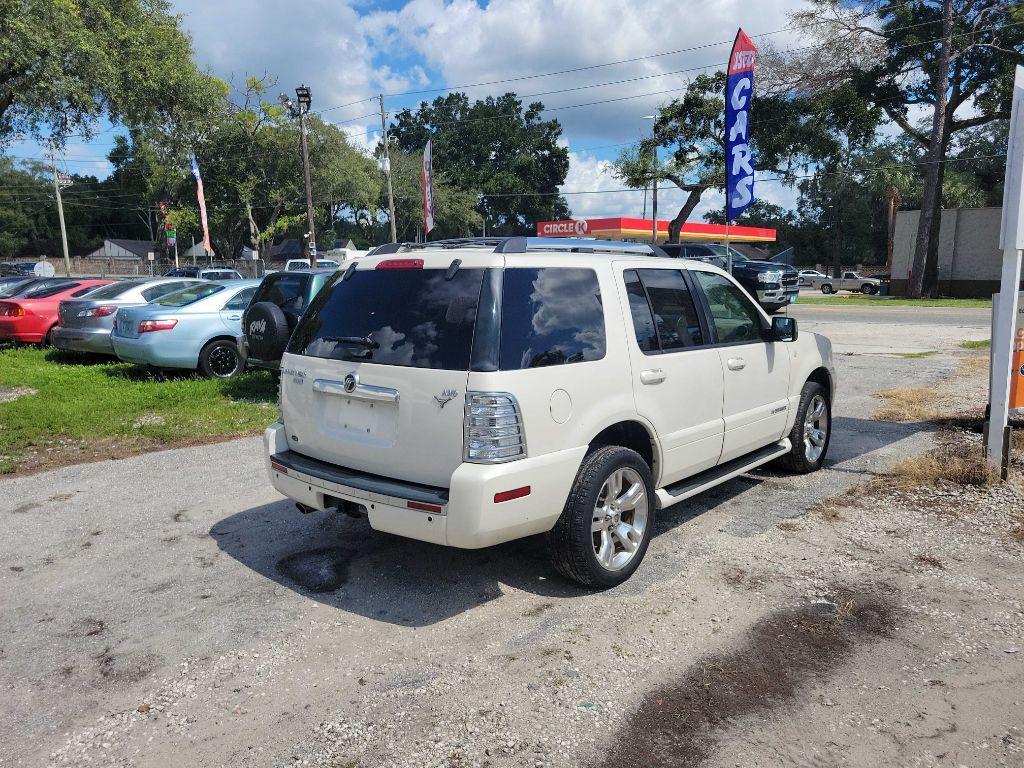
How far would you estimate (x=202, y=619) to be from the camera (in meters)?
3.89

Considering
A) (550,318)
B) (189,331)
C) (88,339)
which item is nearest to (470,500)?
(550,318)

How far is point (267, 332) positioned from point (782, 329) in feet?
17.2

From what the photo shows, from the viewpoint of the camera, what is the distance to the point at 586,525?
12.7 ft

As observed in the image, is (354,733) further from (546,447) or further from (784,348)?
(784,348)

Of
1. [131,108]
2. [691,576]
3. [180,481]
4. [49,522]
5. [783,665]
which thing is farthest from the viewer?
[131,108]

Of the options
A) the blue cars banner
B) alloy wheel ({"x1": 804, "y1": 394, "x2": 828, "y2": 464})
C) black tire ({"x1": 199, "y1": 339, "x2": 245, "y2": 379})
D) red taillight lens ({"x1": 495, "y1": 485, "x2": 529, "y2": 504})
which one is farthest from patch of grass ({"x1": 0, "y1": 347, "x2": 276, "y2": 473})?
the blue cars banner

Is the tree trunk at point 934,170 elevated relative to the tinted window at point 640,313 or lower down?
elevated

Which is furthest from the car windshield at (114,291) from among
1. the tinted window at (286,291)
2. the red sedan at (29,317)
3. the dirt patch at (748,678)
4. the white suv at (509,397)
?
the dirt patch at (748,678)

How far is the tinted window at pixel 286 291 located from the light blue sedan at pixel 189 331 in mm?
999

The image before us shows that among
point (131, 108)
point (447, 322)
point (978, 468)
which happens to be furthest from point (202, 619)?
point (131, 108)

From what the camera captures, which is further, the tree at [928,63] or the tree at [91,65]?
the tree at [928,63]

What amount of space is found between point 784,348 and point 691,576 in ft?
7.29

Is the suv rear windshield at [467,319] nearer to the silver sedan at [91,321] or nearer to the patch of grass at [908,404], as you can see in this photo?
the patch of grass at [908,404]

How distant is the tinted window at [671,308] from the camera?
4590 millimetres
